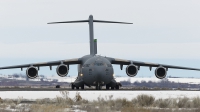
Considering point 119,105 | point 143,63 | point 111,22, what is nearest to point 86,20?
point 111,22

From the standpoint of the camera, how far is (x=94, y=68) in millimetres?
38875

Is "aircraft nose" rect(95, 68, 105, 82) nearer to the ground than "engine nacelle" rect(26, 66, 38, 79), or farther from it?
nearer to the ground

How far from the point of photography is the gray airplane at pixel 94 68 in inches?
1535

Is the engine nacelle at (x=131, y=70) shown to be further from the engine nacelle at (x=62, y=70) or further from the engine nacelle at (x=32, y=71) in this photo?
the engine nacelle at (x=32, y=71)

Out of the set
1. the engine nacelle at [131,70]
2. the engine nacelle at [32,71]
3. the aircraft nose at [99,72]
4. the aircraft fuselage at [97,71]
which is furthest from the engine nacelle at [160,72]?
the engine nacelle at [32,71]

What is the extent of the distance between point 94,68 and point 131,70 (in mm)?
3560

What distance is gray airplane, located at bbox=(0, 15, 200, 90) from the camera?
3900cm

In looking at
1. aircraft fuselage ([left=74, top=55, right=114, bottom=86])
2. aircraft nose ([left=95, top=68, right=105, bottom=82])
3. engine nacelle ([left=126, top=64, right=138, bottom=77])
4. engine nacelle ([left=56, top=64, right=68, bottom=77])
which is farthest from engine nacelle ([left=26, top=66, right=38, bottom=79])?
engine nacelle ([left=126, top=64, right=138, bottom=77])

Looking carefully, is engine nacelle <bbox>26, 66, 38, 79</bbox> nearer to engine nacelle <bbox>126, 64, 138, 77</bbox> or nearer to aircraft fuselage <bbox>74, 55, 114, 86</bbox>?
aircraft fuselage <bbox>74, 55, 114, 86</bbox>

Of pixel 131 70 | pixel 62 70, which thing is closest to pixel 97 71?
pixel 62 70

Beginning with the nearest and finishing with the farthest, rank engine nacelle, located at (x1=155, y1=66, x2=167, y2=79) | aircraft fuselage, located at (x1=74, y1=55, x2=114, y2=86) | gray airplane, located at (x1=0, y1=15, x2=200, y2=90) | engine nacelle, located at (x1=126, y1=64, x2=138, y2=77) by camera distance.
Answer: aircraft fuselage, located at (x1=74, y1=55, x2=114, y2=86) → gray airplane, located at (x1=0, y1=15, x2=200, y2=90) → engine nacelle, located at (x1=126, y1=64, x2=138, y2=77) → engine nacelle, located at (x1=155, y1=66, x2=167, y2=79)

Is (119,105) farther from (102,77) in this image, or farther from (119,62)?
(119,62)

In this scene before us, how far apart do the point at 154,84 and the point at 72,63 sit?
29.1m

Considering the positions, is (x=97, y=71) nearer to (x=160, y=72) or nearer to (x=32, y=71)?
(x=32, y=71)
